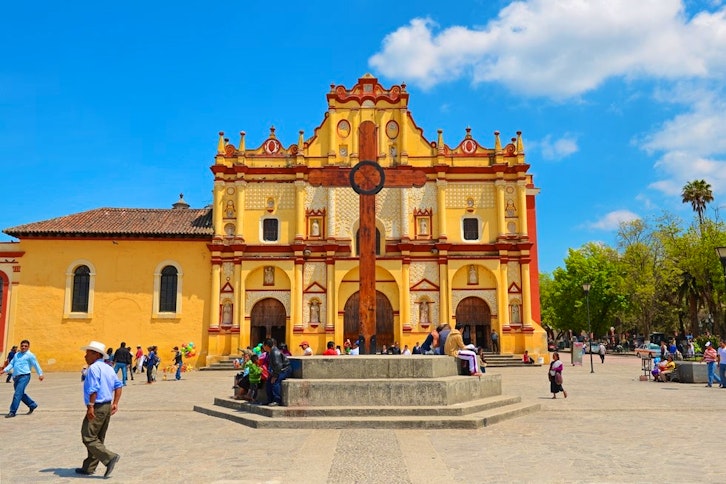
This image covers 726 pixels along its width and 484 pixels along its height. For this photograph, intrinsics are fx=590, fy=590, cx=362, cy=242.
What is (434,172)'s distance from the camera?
113 feet

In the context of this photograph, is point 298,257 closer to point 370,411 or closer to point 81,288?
point 81,288

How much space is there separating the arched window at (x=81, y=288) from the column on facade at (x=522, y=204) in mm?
24508

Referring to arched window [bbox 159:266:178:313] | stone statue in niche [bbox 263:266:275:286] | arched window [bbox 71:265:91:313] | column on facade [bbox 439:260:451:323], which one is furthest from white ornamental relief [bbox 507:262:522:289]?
arched window [bbox 71:265:91:313]

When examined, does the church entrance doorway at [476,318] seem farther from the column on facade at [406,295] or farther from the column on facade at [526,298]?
the column on facade at [406,295]

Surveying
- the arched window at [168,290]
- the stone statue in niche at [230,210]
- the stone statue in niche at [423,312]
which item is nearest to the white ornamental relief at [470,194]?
the stone statue in niche at [423,312]

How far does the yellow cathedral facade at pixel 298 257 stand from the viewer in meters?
32.3

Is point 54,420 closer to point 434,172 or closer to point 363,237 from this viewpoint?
point 363,237

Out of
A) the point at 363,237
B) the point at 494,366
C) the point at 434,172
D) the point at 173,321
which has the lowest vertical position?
the point at 494,366

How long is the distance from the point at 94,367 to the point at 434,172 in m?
28.6

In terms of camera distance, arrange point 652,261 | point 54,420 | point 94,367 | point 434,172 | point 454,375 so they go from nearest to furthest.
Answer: point 94,367, point 54,420, point 454,375, point 434,172, point 652,261

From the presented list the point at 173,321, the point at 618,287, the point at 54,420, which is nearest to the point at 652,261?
the point at 618,287

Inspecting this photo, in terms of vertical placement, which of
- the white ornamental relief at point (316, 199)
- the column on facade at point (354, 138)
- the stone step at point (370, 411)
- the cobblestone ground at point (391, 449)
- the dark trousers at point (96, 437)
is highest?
the column on facade at point (354, 138)

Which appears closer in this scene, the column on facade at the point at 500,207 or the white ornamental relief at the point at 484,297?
the white ornamental relief at the point at 484,297

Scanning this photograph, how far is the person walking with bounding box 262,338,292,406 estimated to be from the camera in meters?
12.5
